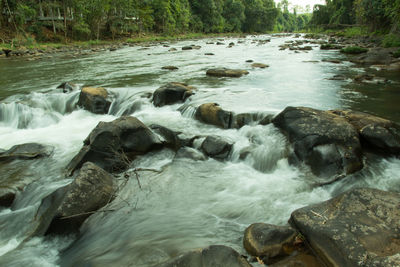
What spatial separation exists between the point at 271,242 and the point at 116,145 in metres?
3.55

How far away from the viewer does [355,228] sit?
2.56 m

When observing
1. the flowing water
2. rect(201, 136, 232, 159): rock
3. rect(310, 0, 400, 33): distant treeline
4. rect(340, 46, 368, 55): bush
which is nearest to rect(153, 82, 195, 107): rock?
the flowing water

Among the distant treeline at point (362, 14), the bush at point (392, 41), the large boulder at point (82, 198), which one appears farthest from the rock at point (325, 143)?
the bush at point (392, 41)

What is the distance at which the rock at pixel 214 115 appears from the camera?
654cm

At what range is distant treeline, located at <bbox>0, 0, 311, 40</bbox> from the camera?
3308 cm

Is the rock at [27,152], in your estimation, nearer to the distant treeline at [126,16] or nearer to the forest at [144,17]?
the forest at [144,17]

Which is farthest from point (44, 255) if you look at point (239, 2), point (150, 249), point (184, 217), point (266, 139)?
point (239, 2)

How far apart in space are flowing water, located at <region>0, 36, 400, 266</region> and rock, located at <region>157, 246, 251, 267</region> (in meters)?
0.65

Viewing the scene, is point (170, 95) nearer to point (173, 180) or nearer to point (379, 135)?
point (173, 180)

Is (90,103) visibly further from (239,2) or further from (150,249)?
(239,2)

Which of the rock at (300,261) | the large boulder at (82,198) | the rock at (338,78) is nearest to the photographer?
the rock at (300,261)

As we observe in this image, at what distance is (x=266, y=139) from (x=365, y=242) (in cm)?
335

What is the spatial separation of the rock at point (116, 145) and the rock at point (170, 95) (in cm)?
267

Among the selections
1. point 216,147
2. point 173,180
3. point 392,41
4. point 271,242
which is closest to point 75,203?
point 173,180
